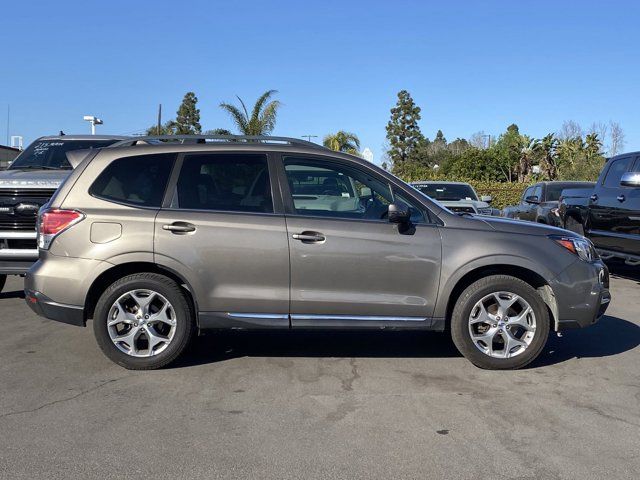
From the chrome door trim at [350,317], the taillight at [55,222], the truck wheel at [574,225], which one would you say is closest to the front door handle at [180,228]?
the taillight at [55,222]

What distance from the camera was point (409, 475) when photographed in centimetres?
346

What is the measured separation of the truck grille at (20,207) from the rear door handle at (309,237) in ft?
13.4

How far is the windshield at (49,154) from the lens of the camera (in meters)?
8.95

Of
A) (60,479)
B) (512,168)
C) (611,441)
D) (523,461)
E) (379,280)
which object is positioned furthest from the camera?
(512,168)

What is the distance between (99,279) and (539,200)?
1160 cm

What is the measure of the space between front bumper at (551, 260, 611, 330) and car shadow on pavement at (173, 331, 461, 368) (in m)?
1.10

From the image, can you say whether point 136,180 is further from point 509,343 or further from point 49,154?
point 49,154

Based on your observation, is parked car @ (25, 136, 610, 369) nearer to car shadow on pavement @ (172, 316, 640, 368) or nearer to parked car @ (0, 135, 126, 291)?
car shadow on pavement @ (172, 316, 640, 368)

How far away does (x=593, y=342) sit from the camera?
6.33 metres

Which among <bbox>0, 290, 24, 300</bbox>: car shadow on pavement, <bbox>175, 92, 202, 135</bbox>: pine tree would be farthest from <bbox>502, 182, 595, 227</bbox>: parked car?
<bbox>175, 92, 202, 135</bbox>: pine tree

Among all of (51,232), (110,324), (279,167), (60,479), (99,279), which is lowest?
(60,479)

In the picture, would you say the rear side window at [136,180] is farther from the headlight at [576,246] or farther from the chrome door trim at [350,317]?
the headlight at [576,246]

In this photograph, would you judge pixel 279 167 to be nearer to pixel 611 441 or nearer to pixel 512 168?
pixel 611 441

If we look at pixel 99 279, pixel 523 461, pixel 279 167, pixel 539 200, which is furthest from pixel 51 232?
pixel 539 200
